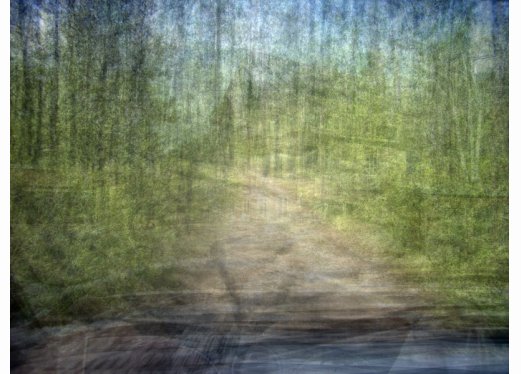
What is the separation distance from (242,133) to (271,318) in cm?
101

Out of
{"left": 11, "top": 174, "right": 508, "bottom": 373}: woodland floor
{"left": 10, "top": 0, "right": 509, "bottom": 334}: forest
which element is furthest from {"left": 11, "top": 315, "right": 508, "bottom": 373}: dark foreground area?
{"left": 10, "top": 0, "right": 509, "bottom": 334}: forest

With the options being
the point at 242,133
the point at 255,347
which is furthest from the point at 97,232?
the point at 255,347

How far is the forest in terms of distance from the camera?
2660 millimetres

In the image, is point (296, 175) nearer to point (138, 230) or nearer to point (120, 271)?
point (138, 230)

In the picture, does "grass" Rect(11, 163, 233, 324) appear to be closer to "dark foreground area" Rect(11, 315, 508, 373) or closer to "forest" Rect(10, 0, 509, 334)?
"forest" Rect(10, 0, 509, 334)

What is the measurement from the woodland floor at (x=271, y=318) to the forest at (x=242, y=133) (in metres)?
0.09

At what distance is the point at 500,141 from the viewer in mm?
2838

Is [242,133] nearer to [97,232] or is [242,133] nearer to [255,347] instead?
[97,232]

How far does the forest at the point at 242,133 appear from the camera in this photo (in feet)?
8.73

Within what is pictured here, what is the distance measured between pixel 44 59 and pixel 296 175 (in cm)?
149

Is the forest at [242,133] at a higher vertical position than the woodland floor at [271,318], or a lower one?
higher

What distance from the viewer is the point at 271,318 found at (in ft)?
8.86

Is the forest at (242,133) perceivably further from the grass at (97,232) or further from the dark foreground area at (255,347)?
the dark foreground area at (255,347)

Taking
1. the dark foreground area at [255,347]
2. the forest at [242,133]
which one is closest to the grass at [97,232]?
the forest at [242,133]
